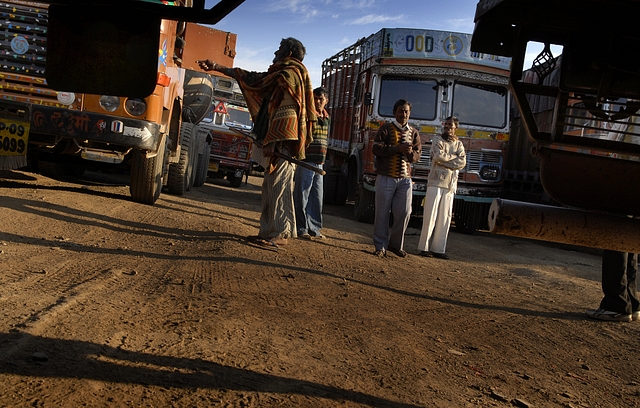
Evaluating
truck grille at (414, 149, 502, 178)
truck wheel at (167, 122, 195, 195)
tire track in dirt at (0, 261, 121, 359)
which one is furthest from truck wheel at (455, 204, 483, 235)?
tire track in dirt at (0, 261, 121, 359)

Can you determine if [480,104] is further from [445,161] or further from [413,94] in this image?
[445,161]

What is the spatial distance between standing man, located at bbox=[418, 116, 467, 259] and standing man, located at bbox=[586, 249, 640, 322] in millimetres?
3380

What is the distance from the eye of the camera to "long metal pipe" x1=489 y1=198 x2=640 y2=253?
2480 mm

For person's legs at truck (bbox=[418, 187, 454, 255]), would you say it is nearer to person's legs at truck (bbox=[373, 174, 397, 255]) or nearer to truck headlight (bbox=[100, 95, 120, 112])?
person's legs at truck (bbox=[373, 174, 397, 255])

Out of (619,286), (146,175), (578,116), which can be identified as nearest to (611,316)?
(619,286)

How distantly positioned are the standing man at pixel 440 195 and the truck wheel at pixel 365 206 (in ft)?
11.7

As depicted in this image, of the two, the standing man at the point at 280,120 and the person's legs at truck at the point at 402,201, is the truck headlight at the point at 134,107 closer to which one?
the standing man at the point at 280,120

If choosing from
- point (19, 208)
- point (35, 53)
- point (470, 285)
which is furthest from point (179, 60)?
point (470, 285)

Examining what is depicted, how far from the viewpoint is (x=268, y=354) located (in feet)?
12.0

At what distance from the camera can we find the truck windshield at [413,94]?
12.2 meters

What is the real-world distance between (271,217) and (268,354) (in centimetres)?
352

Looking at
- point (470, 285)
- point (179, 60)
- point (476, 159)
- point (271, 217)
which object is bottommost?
point (470, 285)

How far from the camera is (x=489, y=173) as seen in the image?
40.9ft

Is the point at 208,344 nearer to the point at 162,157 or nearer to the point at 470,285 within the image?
the point at 470,285
